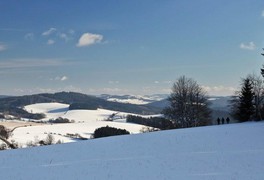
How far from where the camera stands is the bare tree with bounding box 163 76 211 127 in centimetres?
5203

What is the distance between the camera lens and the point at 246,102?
52.6m

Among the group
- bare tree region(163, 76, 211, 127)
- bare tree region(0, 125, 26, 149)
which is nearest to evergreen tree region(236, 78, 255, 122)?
bare tree region(163, 76, 211, 127)

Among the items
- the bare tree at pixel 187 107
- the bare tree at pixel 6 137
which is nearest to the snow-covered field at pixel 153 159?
the bare tree at pixel 187 107

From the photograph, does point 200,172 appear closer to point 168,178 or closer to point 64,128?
point 168,178

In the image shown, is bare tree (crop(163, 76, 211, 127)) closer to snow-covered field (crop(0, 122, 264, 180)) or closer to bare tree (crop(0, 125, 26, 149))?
snow-covered field (crop(0, 122, 264, 180))

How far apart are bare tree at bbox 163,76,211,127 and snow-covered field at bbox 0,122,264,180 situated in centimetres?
1628

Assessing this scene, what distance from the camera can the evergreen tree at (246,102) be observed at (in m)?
52.3

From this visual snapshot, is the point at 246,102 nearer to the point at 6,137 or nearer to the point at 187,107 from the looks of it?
the point at 187,107

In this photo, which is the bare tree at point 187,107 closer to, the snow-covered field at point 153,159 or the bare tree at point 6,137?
the snow-covered field at point 153,159

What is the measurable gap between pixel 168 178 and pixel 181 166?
2975 mm

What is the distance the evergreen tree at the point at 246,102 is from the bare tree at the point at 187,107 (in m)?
4.93

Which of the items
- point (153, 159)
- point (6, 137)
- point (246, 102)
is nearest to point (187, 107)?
point (246, 102)

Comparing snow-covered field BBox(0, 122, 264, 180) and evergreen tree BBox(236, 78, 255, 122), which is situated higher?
evergreen tree BBox(236, 78, 255, 122)

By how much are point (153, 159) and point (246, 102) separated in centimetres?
3189
